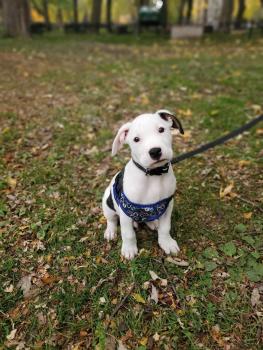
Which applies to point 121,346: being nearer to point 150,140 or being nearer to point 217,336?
point 217,336

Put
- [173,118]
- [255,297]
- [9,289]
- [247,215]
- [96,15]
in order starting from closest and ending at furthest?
1. [173,118]
2. [255,297]
3. [9,289]
4. [247,215]
5. [96,15]

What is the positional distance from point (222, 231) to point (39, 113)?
5216mm

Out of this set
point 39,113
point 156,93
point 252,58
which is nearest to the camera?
point 39,113

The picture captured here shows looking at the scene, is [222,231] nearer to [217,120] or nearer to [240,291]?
[240,291]

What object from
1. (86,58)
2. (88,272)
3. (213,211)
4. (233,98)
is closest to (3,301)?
(88,272)

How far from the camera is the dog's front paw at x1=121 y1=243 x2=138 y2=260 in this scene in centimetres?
369

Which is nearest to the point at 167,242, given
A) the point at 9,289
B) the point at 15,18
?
the point at 9,289

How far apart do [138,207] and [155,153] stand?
0.70 m

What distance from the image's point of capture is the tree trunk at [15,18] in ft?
56.1

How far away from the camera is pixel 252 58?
12297mm

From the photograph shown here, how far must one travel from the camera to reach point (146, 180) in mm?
3092

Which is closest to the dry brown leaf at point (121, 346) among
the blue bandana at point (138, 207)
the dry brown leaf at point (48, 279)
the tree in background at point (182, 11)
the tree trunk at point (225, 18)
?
the dry brown leaf at point (48, 279)

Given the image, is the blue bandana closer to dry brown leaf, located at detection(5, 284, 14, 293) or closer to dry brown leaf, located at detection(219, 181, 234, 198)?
dry brown leaf, located at detection(5, 284, 14, 293)

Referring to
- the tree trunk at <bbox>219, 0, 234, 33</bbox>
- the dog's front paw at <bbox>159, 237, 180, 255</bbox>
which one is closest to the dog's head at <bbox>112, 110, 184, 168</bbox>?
the dog's front paw at <bbox>159, 237, 180, 255</bbox>
